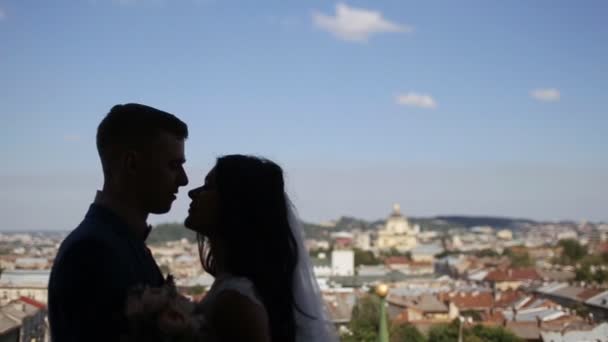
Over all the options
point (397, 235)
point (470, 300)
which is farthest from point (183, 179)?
point (397, 235)

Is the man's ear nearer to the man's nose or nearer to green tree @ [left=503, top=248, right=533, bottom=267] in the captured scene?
the man's nose

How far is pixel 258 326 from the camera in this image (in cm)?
155

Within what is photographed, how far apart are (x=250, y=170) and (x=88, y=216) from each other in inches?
12.3

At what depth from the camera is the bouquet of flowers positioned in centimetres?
143

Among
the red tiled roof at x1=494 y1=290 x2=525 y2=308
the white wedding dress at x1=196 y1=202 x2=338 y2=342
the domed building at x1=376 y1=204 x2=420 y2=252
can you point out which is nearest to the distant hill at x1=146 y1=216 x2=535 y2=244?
the domed building at x1=376 y1=204 x2=420 y2=252

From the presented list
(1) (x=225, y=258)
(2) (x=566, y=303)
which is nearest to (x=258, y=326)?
(1) (x=225, y=258)

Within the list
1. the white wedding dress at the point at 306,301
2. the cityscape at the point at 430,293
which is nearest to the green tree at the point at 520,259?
the cityscape at the point at 430,293

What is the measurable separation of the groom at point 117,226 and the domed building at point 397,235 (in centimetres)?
9274

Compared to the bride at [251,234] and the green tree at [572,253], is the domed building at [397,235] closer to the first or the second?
the green tree at [572,253]

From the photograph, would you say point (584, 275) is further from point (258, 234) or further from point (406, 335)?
point (258, 234)

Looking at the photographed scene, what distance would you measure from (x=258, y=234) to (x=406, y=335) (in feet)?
77.7

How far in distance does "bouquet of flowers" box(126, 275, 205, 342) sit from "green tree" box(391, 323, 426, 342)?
23396 millimetres

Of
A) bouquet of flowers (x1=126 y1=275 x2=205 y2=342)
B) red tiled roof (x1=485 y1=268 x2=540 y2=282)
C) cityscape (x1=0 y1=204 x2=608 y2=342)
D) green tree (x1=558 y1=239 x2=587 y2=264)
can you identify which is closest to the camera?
bouquet of flowers (x1=126 y1=275 x2=205 y2=342)

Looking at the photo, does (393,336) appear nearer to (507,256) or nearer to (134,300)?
(134,300)
